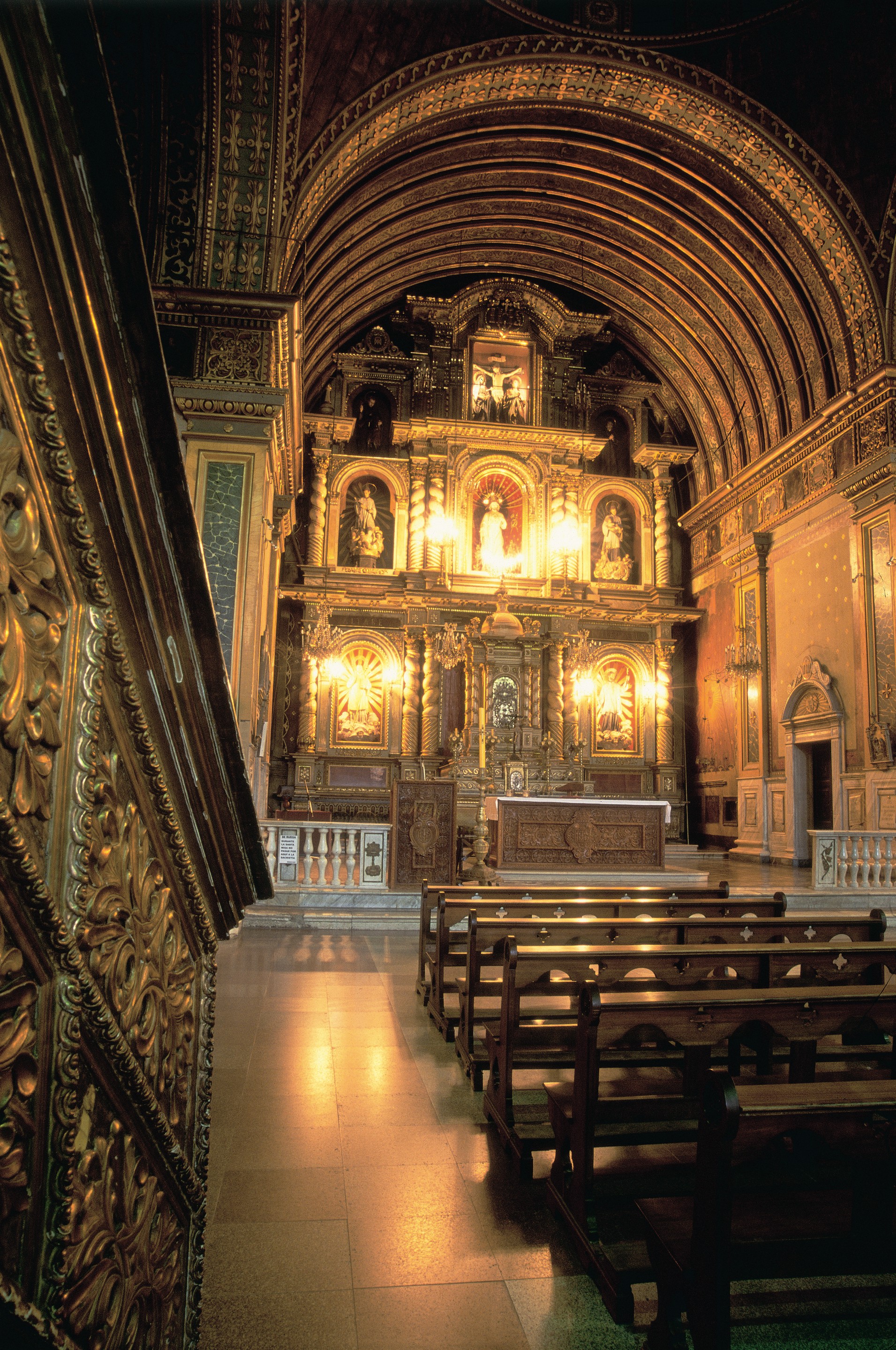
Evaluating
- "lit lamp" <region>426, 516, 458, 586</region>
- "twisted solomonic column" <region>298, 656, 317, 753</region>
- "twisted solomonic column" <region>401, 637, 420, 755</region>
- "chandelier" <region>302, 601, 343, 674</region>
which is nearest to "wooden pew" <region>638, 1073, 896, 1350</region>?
"chandelier" <region>302, 601, 343, 674</region>

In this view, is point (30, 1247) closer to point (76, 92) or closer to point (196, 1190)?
point (196, 1190)

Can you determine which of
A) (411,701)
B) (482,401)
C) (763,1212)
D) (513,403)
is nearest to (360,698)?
(411,701)

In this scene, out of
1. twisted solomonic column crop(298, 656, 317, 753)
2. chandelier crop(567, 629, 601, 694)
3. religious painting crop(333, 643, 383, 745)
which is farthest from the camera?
chandelier crop(567, 629, 601, 694)

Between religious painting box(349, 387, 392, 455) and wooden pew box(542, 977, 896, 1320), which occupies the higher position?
religious painting box(349, 387, 392, 455)

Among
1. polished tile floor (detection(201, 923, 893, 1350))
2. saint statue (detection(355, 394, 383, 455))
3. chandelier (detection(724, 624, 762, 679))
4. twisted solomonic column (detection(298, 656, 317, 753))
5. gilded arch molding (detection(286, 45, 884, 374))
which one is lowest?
polished tile floor (detection(201, 923, 893, 1350))

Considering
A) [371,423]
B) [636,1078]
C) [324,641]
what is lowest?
[636,1078]

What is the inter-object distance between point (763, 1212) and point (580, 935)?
2.23 meters

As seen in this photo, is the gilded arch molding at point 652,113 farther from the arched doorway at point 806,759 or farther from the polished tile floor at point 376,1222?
the polished tile floor at point 376,1222

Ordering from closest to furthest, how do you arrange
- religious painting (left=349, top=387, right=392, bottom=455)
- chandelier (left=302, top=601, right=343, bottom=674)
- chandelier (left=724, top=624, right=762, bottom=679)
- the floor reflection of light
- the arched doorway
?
the floor reflection of light, the arched doorway, chandelier (left=724, top=624, right=762, bottom=679), chandelier (left=302, top=601, right=343, bottom=674), religious painting (left=349, top=387, right=392, bottom=455)

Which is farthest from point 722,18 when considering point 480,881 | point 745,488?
point 480,881

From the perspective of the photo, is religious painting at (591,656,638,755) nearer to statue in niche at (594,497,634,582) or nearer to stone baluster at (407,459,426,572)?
statue in niche at (594,497,634,582)

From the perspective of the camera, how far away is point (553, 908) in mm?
5176

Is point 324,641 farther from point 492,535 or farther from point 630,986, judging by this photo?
point 630,986

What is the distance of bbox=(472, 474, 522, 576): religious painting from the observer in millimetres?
17625
